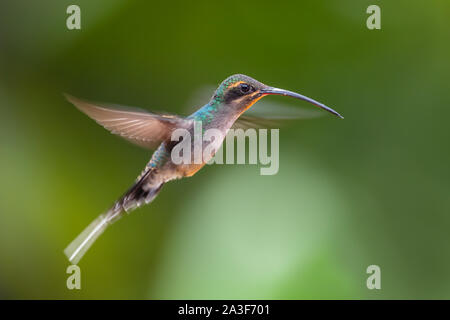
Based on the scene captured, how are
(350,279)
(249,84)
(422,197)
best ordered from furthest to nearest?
(422,197) → (350,279) → (249,84)

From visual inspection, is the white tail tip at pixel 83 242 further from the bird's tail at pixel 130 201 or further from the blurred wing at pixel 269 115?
the blurred wing at pixel 269 115

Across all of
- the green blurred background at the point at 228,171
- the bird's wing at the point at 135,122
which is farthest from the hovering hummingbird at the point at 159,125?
the green blurred background at the point at 228,171

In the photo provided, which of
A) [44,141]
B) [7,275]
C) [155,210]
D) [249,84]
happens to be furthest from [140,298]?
[249,84]

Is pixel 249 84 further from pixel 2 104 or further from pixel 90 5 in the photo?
pixel 2 104

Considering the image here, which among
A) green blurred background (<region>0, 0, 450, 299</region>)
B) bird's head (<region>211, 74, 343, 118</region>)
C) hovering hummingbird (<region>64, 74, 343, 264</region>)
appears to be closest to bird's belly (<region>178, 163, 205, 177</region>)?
hovering hummingbird (<region>64, 74, 343, 264</region>)

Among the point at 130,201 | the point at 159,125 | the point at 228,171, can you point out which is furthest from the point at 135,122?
the point at 228,171

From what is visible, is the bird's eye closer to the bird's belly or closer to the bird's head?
the bird's head
